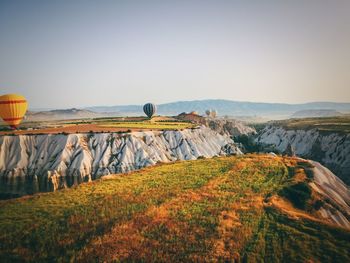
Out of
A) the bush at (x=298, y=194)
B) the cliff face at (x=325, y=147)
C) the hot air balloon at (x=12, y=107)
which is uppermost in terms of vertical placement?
the hot air balloon at (x=12, y=107)

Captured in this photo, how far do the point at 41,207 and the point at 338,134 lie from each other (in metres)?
81.1

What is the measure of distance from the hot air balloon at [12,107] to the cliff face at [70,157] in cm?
693

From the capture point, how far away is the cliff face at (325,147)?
213 ft

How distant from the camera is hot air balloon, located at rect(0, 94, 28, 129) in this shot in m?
54.2

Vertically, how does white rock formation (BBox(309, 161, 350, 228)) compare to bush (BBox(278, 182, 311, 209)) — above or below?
below

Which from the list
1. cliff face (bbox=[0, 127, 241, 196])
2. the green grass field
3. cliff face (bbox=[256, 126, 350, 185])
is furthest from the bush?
the green grass field

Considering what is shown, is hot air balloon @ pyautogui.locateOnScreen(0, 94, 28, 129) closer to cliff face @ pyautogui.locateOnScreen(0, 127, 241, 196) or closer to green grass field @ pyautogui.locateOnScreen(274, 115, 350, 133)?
cliff face @ pyautogui.locateOnScreen(0, 127, 241, 196)

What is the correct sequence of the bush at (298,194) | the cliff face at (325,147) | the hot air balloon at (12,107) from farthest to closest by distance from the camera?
the cliff face at (325,147)
the hot air balloon at (12,107)
the bush at (298,194)

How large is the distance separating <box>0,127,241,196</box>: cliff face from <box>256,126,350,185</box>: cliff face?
37201mm

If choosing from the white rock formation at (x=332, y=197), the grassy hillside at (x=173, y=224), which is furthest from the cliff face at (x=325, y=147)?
the grassy hillside at (x=173, y=224)

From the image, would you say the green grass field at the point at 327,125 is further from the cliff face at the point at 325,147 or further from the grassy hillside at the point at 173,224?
the grassy hillside at the point at 173,224

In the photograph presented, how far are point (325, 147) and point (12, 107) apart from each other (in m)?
83.5

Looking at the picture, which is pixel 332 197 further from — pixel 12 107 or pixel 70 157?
pixel 12 107

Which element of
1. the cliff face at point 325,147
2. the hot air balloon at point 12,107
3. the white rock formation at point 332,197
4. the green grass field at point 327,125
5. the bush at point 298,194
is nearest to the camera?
the bush at point 298,194
